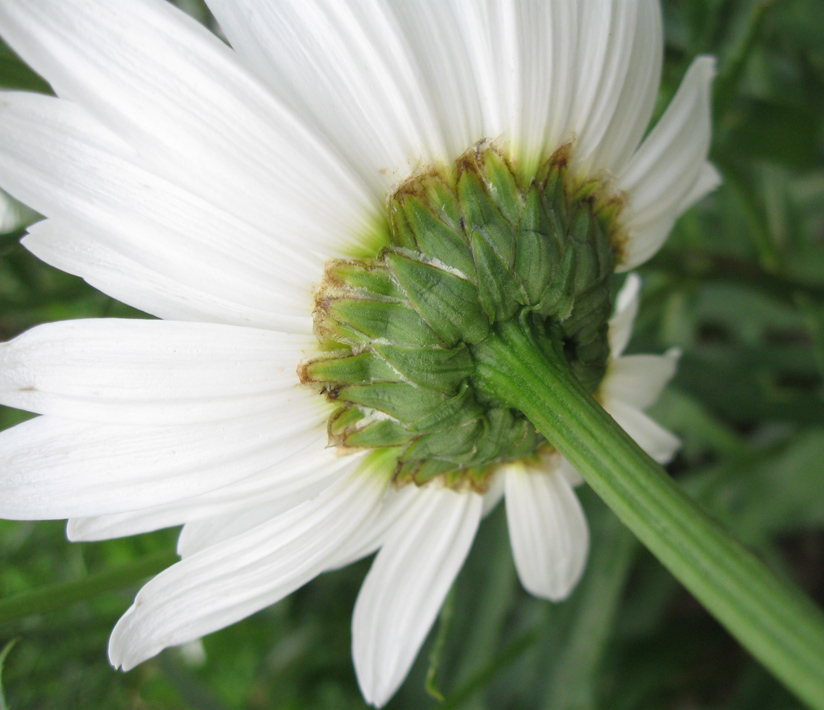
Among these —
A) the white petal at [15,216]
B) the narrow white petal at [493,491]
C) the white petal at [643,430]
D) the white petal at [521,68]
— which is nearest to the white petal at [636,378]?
the white petal at [643,430]

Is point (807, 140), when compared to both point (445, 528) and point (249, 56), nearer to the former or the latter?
point (445, 528)

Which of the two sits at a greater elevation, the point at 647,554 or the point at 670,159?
the point at 670,159

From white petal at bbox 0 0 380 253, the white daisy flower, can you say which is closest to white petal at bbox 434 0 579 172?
the white daisy flower

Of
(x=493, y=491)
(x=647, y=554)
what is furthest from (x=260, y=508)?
(x=647, y=554)

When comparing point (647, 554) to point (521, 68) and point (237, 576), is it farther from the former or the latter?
point (521, 68)

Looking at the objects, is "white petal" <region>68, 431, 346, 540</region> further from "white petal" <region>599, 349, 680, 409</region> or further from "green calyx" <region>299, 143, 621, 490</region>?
"white petal" <region>599, 349, 680, 409</region>

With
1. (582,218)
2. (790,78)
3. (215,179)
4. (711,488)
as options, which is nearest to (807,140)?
(790,78)

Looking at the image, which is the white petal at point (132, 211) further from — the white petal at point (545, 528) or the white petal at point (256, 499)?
the white petal at point (545, 528)
